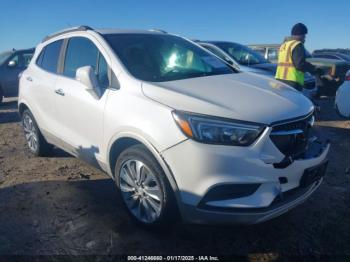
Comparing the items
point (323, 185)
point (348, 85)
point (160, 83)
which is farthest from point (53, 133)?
point (348, 85)

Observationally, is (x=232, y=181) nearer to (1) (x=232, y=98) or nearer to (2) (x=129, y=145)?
(1) (x=232, y=98)

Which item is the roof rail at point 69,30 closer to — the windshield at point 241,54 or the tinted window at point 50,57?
the tinted window at point 50,57

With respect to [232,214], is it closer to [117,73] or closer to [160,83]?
[160,83]

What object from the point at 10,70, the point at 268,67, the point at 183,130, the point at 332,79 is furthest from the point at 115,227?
the point at 10,70

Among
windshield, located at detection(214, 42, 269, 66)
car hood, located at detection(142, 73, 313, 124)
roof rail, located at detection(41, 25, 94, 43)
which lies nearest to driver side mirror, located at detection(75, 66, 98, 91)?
car hood, located at detection(142, 73, 313, 124)

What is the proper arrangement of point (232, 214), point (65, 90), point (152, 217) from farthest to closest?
point (65, 90), point (152, 217), point (232, 214)

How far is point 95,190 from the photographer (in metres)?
3.93

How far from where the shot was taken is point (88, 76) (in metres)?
3.14

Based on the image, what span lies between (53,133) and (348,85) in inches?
203

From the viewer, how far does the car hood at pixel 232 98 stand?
2.53 meters

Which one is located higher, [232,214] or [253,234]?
[232,214]

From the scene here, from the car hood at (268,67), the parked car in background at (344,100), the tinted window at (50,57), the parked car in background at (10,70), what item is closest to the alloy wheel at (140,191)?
the tinted window at (50,57)

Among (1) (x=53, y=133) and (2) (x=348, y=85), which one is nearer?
(1) (x=53, y=133)

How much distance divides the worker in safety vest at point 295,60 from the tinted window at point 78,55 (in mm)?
3386
